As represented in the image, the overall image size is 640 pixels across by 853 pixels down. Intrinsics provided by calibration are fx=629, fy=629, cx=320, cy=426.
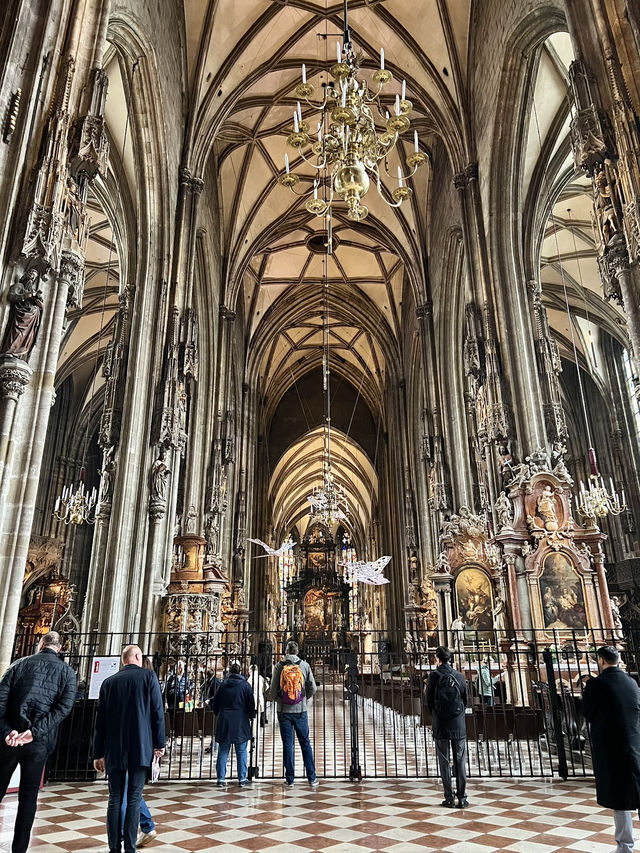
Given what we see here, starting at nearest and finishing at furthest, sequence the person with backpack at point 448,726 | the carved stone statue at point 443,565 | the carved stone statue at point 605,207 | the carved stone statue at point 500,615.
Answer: the person with backpack at point 448,726, the carved stone statue at point 605,207, the carved stone statue at point 500,615, the carved stone statue at point 443,565

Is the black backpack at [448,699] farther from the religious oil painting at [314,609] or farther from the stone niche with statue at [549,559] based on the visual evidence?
the religious oil painting at [314,609]

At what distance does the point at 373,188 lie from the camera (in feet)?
68.6

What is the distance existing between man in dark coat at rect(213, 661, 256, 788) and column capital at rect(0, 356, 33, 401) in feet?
12.2

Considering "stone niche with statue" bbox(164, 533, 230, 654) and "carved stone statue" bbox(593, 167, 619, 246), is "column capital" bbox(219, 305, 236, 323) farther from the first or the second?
"carved stone statue" bbox(593, 167, 619, 246)

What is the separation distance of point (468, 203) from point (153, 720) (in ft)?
45.1

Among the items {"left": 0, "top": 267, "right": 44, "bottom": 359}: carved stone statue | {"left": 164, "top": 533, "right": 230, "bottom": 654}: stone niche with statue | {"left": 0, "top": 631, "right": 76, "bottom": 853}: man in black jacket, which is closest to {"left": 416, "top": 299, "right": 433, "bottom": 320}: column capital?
{"left": 164, "top": 533, "right": 230, "bottom": 654}: stone niche with statue

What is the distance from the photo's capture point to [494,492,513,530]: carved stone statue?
1168cm

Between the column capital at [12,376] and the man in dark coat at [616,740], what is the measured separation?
5.64 metres

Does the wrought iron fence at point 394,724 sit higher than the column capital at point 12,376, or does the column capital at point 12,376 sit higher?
the column capital at point 12,376

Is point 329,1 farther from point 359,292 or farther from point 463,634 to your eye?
point 463,634

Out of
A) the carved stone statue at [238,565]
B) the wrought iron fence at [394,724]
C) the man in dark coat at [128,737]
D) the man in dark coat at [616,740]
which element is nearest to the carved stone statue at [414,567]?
the carved stone statue at [238,565]

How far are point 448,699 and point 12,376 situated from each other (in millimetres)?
5172

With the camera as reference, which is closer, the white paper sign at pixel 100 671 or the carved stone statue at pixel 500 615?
the white paper sign at pixel 100 671

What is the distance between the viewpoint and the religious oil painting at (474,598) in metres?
14.7
